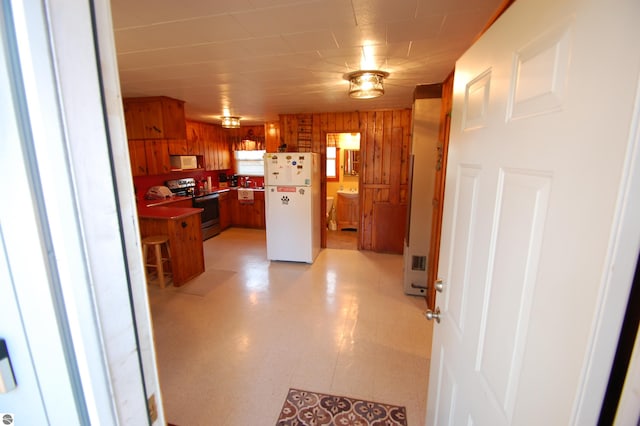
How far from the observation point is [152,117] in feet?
10.8

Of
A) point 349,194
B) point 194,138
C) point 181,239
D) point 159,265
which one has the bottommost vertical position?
point 159,265

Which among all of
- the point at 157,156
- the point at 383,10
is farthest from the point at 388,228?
the point at 157,156

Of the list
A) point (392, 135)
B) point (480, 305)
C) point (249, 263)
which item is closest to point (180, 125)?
point (249, 263)

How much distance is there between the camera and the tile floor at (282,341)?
6.09ft

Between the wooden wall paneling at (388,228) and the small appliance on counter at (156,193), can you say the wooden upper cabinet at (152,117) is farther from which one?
the wooden wall paneling at (388,228)

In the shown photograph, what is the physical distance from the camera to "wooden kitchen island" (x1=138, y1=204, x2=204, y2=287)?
11.1ft

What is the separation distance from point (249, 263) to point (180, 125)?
219 centimetres

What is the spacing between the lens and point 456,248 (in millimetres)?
1064

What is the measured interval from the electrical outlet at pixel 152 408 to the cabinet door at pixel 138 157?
14.5 feet

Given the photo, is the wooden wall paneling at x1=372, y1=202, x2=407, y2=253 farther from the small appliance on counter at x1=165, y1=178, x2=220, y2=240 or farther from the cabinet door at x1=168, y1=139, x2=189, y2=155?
the cabinet door at x1=168, y1=139, x2=189, y2=155

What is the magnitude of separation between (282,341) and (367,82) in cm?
245

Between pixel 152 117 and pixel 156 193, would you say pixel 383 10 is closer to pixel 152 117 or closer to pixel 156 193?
pixel 152 117

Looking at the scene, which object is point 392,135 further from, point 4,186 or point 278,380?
point 4,186

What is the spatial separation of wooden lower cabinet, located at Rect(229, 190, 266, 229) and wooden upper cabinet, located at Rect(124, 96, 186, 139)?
110 inches
